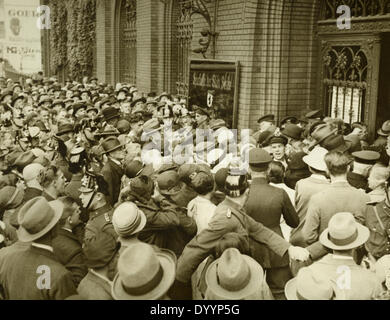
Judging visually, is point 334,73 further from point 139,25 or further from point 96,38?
point 96,38

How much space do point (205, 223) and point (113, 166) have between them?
205 cm

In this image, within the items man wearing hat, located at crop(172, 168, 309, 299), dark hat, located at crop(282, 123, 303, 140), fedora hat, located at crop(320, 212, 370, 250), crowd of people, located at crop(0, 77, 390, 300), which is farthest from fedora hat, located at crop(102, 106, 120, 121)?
fedora hat, located at crop(320, 212, 370, 250)

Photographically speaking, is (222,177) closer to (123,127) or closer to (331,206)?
(331,206)

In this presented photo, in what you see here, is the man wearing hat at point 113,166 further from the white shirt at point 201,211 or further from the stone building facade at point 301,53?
the stone building facade at point 301,53

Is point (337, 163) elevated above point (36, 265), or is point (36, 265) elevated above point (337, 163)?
point (337, 163)

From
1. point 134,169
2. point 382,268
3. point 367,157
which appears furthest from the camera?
point 134,169

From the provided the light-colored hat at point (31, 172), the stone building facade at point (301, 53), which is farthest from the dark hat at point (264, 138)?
the light-colored hat at point (31, 172)

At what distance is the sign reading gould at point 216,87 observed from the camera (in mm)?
8969

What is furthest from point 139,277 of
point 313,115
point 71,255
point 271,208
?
point 313,115

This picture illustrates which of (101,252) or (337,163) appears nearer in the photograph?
(101,252)

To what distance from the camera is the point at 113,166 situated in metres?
6.23

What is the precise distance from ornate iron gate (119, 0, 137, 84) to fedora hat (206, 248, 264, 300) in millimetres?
12983

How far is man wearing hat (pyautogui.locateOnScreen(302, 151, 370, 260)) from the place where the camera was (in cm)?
435
